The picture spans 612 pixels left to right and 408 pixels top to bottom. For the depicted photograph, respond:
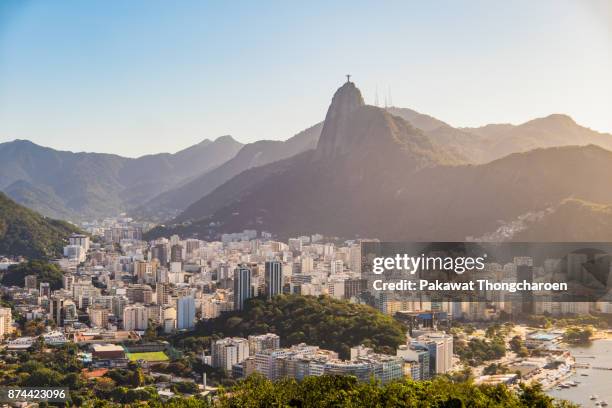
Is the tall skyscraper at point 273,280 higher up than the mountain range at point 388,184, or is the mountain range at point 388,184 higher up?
the mountain range at point 388,184

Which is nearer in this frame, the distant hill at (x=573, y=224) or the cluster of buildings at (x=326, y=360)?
the cluster of buildings at (x=326, y=360)

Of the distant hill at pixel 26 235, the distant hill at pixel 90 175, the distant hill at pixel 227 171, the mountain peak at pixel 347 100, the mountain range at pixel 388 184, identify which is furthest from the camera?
the distant hill at pixel 90 175

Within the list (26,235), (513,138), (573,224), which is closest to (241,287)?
(573,224)

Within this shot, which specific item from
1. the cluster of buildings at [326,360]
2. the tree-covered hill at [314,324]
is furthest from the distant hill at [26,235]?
the cluster of buildings at [326,360]

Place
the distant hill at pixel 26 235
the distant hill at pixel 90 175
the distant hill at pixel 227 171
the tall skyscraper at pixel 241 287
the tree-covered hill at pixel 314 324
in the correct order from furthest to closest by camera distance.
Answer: the distant hill at pixel 90 175
the distant hill at pixel 227 171
the distant hill at pixel 26 235
the tall skyscraper at pixel 241 287
the tree-covered hill at pixel 314 324

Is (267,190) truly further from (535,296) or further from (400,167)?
(535,296)

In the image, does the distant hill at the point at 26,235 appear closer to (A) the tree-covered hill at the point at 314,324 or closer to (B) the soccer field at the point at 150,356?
(A) the tree-covered hill at the point at 314,324

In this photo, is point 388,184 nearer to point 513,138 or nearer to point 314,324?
point 513,138

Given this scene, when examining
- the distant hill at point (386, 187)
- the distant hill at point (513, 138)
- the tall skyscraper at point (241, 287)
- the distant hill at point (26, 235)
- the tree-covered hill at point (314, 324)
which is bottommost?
the tree-covered hill at point (314, 324)
